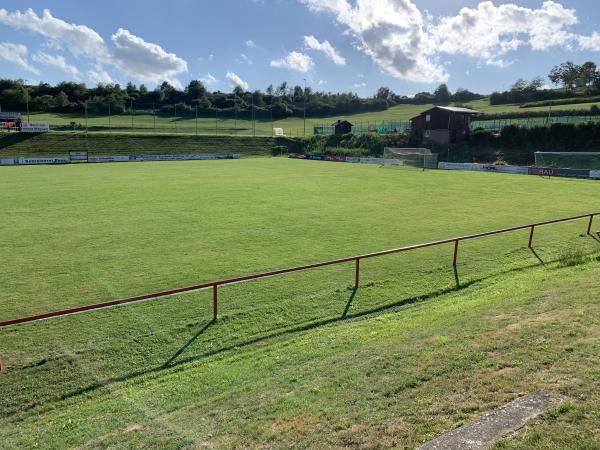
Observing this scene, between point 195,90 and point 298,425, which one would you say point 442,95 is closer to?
point 195,90

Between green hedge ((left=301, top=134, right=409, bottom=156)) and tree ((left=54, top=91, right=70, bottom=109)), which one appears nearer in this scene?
green hedge ((left=301, top=134, right=409, bottom=156))

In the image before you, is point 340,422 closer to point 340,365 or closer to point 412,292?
point 340,365

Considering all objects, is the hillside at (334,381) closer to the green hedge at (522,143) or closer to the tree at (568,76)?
the green hedge at (522,143)

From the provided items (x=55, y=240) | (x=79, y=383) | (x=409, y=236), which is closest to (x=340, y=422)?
(x=79, y=383)

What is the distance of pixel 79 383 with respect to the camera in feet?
26.9

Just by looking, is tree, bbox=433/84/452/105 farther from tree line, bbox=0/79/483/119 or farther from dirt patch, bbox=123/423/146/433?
dirt patch, bbox=123/423/146/433

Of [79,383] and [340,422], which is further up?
[340,422]

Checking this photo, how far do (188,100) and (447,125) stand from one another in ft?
307

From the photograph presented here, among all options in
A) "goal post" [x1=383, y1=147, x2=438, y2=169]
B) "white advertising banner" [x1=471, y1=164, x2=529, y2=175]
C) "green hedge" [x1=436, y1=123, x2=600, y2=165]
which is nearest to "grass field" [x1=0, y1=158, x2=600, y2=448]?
"white advertising banner" [x1=471, y1=164, x2=529, y2=175]

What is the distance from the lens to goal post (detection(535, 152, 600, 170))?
48.7 meters

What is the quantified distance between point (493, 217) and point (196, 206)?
53.1 ft

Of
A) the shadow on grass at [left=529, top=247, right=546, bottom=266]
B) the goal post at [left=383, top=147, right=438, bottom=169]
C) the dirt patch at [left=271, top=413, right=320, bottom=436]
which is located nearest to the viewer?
the dirt patch at [left=271, top=413, right=320, bottom=436]

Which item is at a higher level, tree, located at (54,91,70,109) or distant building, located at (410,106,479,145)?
tree, located at (54,91,70,109)

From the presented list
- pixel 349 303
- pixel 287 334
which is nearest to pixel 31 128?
pixel 349 303
